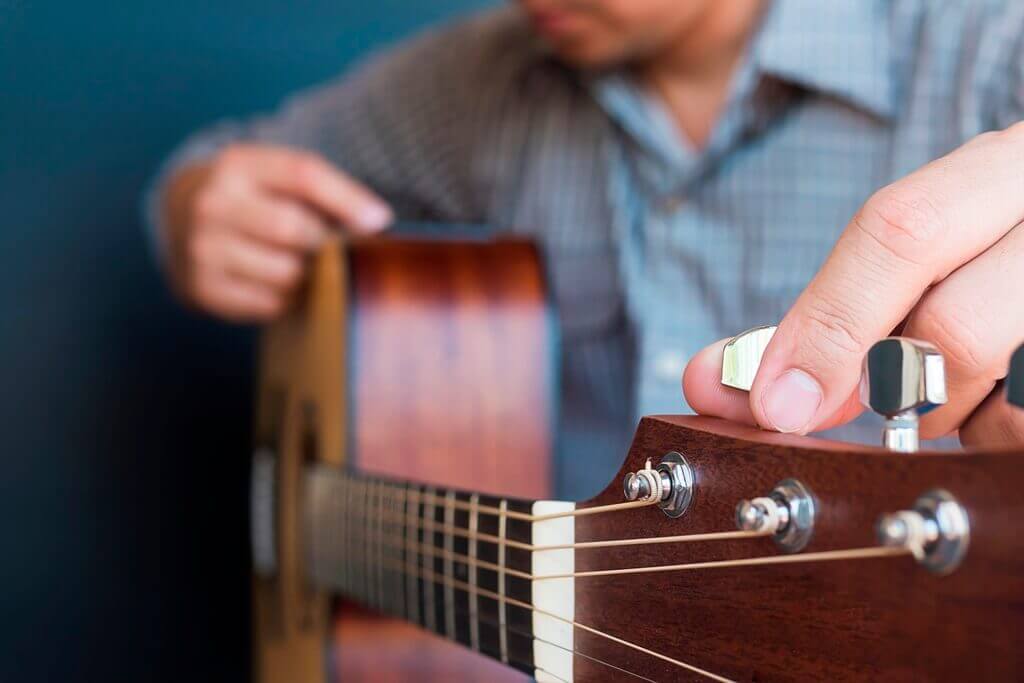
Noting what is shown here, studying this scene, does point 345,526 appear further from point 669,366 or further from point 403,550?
point 669,366

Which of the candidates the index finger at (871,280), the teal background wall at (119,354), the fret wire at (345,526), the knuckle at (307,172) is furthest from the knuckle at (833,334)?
the teal background wall at (119,354)

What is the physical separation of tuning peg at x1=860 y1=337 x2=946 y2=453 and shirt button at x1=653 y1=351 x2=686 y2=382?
0.57 m

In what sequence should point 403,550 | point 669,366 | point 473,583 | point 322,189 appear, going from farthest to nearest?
point 322,189 < point 669,366 < point 403,550 < point 473,583

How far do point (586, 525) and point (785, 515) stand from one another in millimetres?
108

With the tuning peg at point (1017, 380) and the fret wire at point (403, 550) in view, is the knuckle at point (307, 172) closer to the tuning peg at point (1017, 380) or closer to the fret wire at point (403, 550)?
the fret wire at point (403, 550)

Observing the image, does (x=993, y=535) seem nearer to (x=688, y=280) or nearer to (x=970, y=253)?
(x=970, y=253)

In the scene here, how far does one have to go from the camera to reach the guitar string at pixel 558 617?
344 millimetres

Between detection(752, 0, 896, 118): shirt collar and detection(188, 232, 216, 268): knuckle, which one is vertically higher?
detection(752, 0, 896, 118): shirt collar

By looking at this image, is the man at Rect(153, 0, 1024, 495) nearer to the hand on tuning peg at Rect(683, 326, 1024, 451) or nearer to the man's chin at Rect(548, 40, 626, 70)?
the man's chin at Rect(548, 40, 626, 70)

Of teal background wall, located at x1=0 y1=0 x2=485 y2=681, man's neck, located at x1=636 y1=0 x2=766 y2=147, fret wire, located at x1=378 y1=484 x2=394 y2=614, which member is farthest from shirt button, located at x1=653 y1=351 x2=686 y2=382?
teal background wall, located at x1=0 y1=0 x2=485 y2=681

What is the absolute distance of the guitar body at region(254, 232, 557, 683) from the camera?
0.82 metres

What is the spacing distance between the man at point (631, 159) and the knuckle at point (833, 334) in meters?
0.32

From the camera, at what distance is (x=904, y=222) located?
1.12 feet

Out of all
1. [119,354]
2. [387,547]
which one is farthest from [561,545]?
[119,354]
